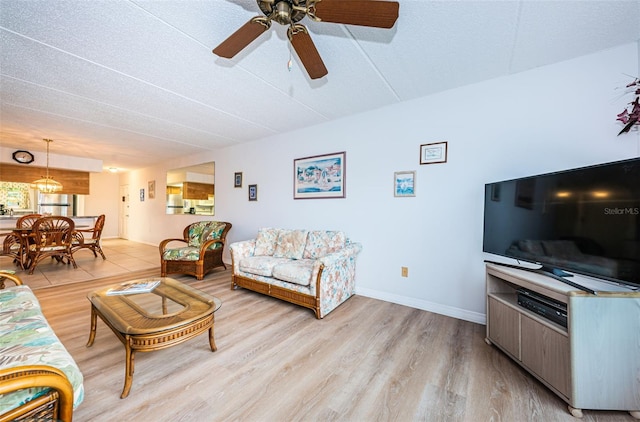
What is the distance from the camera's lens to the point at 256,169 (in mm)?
4312

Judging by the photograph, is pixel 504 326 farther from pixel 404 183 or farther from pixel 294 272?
pixel 294 272

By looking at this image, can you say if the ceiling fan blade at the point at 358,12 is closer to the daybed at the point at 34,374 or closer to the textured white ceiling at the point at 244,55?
the textured white ceiling at the point at 244,55

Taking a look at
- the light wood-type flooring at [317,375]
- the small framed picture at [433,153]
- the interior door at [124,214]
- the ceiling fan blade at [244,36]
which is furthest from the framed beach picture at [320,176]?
the interior door at [124,214]

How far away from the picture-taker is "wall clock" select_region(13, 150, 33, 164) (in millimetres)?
4957

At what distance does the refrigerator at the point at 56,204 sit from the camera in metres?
6.55

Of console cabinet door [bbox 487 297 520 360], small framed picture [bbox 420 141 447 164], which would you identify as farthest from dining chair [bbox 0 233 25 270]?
console cabinet door [bbox 487 297 520 360]

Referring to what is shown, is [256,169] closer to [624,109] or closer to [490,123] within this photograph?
[490,123]

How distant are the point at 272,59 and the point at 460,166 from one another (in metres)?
2.15

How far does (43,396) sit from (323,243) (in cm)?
255

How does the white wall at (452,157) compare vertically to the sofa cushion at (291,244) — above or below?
above

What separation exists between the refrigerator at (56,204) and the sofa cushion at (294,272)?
7.93 m

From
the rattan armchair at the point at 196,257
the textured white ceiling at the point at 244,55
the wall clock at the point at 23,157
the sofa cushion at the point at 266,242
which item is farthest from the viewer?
the wall clock at the point at 23,157

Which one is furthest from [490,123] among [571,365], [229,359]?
[229,359]

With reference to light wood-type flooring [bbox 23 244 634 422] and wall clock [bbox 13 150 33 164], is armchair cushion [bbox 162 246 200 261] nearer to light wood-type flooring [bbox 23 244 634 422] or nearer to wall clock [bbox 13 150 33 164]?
light wood-type flooring [bbox 23 244 634 422]
